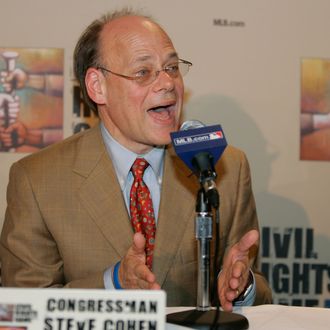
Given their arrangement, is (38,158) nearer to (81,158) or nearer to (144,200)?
(81,158)

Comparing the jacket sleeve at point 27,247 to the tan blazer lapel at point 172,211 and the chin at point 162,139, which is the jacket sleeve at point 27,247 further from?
the chin at point 162,139

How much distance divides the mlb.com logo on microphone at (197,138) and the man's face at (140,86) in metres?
0.68

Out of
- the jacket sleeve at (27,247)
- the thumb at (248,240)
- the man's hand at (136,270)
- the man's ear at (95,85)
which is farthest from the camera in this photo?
the man's ear at (95,85)

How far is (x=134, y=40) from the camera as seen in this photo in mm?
2457

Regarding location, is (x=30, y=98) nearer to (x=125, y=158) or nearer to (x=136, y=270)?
(x=125, y=158)

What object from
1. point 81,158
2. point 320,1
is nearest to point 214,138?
point 81,158

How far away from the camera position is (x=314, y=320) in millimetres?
1748

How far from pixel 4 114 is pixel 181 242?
1.24 meters

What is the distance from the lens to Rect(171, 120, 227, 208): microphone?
5.41 ft

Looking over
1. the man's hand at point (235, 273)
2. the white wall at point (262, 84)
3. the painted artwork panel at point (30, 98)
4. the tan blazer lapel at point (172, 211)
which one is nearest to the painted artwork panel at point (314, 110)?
the white wall at point (262, 84)

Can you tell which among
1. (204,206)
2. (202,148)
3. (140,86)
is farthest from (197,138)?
(140,86)

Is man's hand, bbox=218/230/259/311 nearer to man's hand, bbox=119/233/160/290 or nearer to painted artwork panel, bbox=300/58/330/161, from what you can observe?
man's hand, bbox=119/233/160/290

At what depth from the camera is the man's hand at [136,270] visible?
1805 millimetres

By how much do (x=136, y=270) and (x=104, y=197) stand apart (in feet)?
2.02
